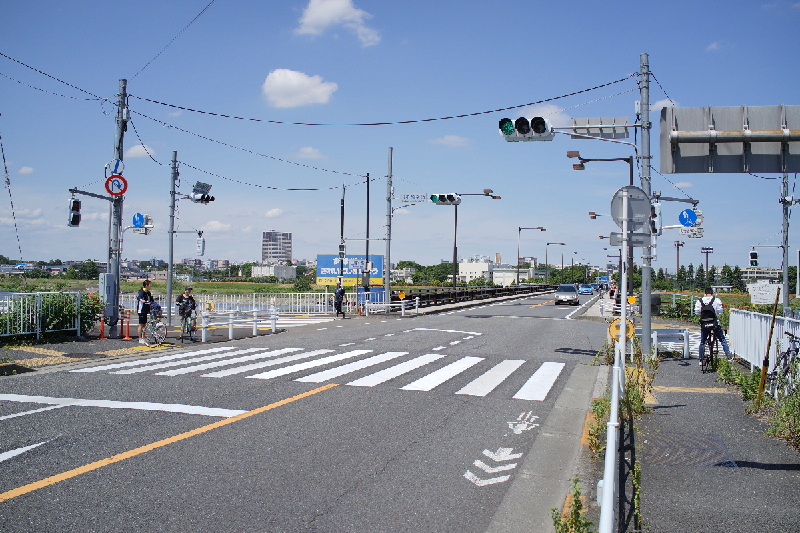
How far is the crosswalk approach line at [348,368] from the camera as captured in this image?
11.6 metres

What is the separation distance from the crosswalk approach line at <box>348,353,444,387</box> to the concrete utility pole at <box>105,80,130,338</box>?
32.0ft

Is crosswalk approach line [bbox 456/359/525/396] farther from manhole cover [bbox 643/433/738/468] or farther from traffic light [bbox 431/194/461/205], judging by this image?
traffic light [bbox 431/194/461/205]

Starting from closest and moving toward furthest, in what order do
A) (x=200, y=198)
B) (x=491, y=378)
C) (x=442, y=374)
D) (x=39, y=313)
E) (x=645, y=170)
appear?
1. (x=491, y=378)
2. (x=442, y=374)
3. (x=645, y=170)
4. (x=39, y=313)
5. (x=200, y=198)

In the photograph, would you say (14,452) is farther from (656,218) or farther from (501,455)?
(656,218)

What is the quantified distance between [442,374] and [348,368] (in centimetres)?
210

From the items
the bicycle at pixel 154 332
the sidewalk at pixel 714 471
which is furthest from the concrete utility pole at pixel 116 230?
the sidewalk at pixel 714 471

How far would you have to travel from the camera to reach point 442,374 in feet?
40.8

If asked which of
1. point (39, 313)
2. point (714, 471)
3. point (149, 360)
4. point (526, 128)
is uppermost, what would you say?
point (526, 128)

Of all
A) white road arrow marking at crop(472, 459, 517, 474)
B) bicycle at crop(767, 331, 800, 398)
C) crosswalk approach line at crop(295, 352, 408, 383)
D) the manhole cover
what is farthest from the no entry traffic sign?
bicycle at crop(767, 331, 800, 398)

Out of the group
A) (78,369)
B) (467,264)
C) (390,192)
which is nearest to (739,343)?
(78,369)

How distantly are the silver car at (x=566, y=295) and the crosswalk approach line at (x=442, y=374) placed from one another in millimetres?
37091

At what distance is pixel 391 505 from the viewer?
5109mm

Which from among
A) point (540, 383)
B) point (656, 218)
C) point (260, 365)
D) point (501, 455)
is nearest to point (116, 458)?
point (501, 455)

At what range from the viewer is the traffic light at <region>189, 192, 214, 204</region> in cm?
2585
